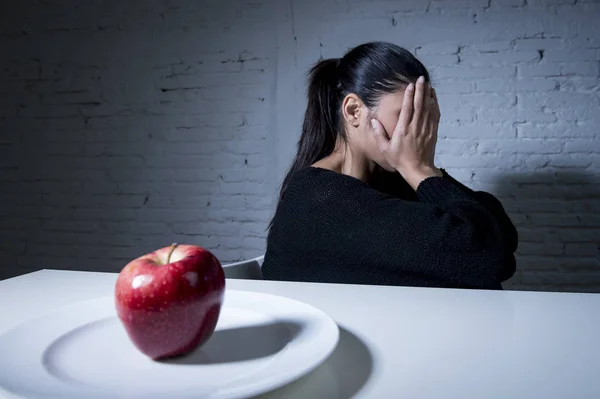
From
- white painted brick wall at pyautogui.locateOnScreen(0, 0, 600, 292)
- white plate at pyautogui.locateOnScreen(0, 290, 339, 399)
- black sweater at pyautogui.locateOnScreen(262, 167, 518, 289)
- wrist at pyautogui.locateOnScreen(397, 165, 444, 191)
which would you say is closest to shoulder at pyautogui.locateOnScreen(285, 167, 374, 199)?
black sweater at pyautogui.locateOnScreen(262, 167, 518, 289)

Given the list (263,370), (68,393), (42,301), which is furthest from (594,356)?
(42,301)

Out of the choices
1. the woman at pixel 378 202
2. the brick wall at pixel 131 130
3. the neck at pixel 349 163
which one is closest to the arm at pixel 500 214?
the woman at pixel 378 202

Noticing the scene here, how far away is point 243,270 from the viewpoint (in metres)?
1.17

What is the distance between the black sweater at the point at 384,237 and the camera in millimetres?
933

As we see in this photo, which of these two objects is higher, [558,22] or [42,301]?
[558,22]

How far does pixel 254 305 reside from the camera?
57 cm

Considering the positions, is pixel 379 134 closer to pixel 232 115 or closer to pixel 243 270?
pixel 243 270

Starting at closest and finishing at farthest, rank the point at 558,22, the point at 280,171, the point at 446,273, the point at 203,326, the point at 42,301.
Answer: the point at 203,326 < the point at 42,301 < the point at 446,273 < the point at 558,22 < the point at 280,171

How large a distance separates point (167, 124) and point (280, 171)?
0.61 m

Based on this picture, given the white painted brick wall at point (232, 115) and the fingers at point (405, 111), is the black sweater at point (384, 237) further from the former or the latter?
the white painted brick wall at point (232, 115)

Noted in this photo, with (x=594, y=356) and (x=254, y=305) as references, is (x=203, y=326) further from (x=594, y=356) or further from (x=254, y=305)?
(x=594, y=356)

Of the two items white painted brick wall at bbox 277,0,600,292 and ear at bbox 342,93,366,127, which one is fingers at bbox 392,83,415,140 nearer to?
ear at bbox 342,93,366,127

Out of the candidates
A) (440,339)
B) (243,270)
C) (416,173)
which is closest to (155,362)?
(440,339)

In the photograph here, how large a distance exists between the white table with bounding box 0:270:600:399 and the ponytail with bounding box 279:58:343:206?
2.13 feet
